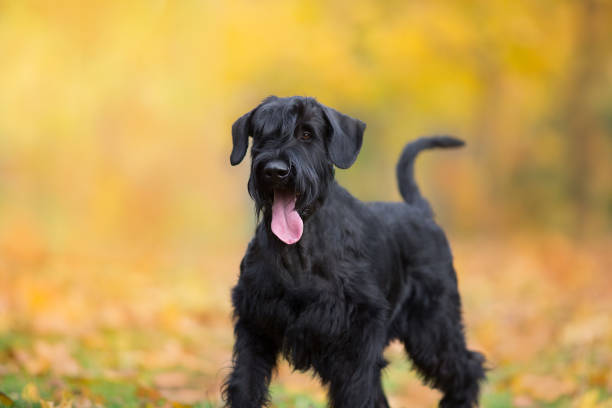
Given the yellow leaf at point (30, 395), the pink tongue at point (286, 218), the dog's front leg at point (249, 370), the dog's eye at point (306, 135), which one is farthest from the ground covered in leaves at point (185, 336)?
the dog's eye at point (306, 135)

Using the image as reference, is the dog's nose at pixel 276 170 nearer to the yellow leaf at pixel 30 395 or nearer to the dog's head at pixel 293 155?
the dog's head at pixel 293 155

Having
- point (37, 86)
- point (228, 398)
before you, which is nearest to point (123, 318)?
point (228, 398)

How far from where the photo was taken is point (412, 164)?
4.32m

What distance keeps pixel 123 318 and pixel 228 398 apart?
4.10 meters

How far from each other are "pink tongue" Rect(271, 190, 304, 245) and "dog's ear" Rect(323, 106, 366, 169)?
0.27 metres

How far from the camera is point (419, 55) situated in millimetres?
15391

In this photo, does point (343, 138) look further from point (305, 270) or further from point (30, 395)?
point (30, 395)

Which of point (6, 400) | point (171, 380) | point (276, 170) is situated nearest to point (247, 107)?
point (171, 380)

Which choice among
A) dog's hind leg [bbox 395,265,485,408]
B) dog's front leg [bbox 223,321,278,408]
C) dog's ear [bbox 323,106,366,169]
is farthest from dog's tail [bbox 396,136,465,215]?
dog's front leg [bbox 223,321,278,408]

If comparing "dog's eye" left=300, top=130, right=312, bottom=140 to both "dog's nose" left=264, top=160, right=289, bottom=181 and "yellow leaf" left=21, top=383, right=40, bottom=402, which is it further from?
"yellow leaf" left=21, top=383, right=40, bottom=402

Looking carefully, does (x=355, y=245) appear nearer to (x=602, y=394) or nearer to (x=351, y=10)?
(x=602, y=394)

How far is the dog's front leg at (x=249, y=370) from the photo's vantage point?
2.90 meters

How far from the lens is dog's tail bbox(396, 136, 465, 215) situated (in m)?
4.29

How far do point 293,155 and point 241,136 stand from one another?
1.46ft
